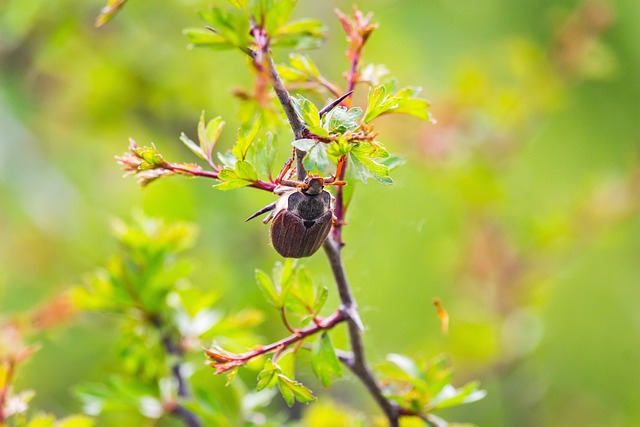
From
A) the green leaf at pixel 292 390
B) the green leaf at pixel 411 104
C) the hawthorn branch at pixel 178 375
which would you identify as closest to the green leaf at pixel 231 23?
the green leaf at pixel 411 104

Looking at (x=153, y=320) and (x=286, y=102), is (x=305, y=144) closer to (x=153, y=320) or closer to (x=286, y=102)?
(x=286, y=102)

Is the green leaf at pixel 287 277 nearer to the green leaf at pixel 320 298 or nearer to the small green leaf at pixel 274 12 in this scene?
the green leaf at pixel 320 298

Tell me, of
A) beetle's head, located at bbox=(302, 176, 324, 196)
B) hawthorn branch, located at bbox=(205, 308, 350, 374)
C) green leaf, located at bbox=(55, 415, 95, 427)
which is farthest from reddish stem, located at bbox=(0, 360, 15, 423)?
beetle's head, located at bbox=(302, 176, 324, 196)

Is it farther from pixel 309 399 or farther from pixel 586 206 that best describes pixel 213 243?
pixel 309 399

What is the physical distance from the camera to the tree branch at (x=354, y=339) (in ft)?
1.69

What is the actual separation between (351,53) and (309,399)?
0.24 metres

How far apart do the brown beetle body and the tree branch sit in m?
0.03

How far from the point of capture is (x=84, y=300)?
2.34 ft

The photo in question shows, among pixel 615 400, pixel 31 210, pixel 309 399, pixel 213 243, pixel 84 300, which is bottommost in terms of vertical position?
pixel 309 399

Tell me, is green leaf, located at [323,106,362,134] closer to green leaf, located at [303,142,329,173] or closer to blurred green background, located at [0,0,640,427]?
green leaf, located at [303,142,329,173]

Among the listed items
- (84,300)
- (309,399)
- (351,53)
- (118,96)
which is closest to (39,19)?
(118,96)

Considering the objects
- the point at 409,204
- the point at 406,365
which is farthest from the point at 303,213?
the point at 409,204

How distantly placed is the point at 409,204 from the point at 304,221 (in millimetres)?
1432

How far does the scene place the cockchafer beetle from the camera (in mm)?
466
